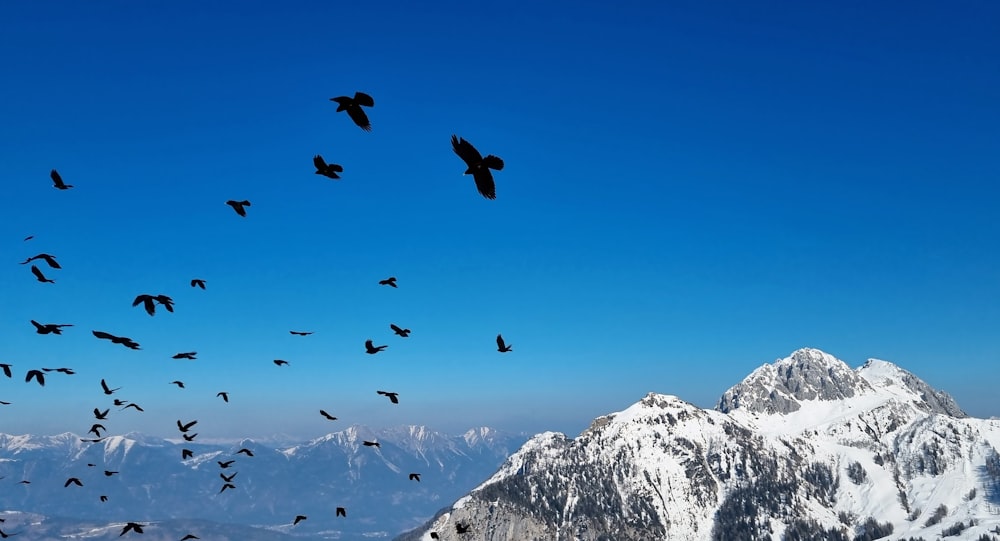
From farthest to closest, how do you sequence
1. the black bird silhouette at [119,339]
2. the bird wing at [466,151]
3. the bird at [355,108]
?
the black bird silhouette at [119,339], the bird at [355,108], the bird wing at [466,151]

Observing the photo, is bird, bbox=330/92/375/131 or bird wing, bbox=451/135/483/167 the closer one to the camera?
bird wing, bbox=451/135/483/167

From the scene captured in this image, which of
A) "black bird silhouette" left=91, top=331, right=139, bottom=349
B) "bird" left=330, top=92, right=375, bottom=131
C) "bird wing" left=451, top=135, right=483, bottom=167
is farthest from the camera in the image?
→ "black bird silhouette" left=91, top=331, right=139, bottom=349

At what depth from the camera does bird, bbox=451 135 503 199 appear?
17.9m

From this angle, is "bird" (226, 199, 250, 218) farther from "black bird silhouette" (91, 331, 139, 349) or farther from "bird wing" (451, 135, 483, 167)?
"bird wing" (451, 135, 483, 167)

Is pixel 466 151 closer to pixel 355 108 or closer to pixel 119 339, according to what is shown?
A: pixel 355 108

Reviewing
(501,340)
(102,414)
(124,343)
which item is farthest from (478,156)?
(102,414)

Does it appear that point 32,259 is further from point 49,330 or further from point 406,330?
point 406,330

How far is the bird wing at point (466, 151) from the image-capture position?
58.4ft

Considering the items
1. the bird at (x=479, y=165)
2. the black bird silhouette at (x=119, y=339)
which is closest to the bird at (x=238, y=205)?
the black bird silhouette at (x=119, y=339)

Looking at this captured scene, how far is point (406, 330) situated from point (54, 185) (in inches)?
754

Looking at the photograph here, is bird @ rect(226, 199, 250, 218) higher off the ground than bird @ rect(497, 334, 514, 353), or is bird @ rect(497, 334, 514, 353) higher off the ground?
bird @ rect(226, 199, 250, 218)

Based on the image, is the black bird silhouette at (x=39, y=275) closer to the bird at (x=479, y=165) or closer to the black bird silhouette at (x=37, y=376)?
the black bird silhouette at (x=37, y=376)

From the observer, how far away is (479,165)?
1844 cm

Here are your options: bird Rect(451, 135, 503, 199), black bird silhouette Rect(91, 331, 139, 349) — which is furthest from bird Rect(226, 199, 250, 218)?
bird Rect(451, 135, 503, 199)
